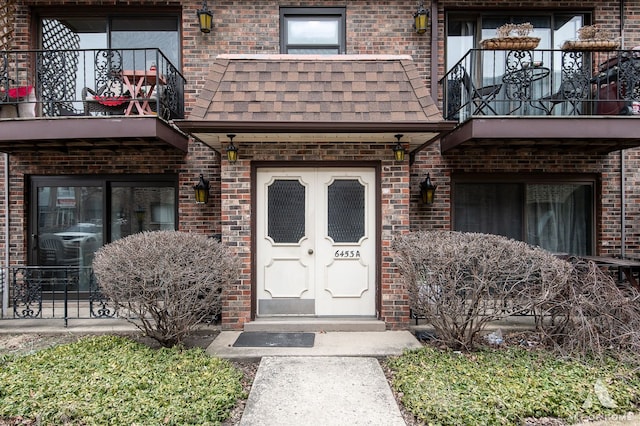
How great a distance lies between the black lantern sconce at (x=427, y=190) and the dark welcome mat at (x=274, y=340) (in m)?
3.07

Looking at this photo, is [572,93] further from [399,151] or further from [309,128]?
[309,128]

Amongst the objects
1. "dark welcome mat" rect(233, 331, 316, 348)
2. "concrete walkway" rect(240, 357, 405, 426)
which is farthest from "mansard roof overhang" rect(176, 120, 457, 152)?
"concrete walkway" rect(240, 357, 405, 426)

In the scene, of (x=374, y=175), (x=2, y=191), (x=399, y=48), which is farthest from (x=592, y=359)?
(x=2, y=191)

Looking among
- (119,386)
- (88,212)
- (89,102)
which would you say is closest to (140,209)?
(88,212)

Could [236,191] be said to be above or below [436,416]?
above

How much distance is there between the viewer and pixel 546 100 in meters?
5.89

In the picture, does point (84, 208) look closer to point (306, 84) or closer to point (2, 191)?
point (2, 191)

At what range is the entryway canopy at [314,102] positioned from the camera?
202 inches

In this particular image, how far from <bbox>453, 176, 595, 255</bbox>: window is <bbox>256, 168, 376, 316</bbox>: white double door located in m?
2.27

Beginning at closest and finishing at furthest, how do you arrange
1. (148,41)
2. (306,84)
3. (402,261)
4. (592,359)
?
(592,359) < (402,261) < (306,84) < (148,41)

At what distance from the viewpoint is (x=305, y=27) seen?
7.27 meters

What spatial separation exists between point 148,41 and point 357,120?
4689 millimetres

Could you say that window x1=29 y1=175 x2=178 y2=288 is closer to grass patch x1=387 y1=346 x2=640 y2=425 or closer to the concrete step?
the concrete step

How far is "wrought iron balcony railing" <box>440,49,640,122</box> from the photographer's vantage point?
6.10 m
